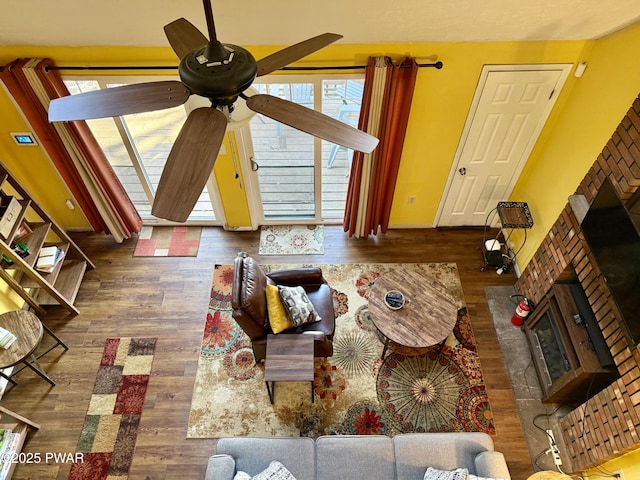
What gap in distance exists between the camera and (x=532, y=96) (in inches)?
147

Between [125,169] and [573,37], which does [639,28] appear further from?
[125,169]

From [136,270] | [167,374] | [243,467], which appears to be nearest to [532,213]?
[243,467]

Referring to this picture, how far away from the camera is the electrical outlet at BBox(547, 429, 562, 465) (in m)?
3.28

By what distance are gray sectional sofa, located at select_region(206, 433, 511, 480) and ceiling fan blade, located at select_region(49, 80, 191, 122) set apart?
238 cm

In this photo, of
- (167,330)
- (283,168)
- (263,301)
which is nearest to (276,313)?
(263,301)

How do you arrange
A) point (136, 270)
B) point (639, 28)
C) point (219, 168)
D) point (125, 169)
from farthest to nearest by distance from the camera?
point (125, 169)
point (136, 270)
point (219, 168)
point (639, 28)

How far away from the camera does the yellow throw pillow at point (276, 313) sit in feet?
11.2

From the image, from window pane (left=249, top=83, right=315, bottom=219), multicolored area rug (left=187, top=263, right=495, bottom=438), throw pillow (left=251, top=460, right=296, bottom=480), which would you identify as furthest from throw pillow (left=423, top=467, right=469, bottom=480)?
window pane (left=249, top=83, right=315, bottom=219)

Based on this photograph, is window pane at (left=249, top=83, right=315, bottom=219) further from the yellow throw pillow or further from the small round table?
the small round table

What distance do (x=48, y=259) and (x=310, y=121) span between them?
11.7ft

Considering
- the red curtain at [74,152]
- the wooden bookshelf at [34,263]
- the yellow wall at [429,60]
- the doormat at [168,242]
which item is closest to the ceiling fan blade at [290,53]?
the yellow wall at [429,60]

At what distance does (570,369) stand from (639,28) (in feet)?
8.26

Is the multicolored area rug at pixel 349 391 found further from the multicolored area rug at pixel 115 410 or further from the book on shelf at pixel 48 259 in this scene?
the book on shelf at pixel 48 259

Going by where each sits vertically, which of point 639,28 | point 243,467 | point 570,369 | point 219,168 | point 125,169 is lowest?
point 243,467
